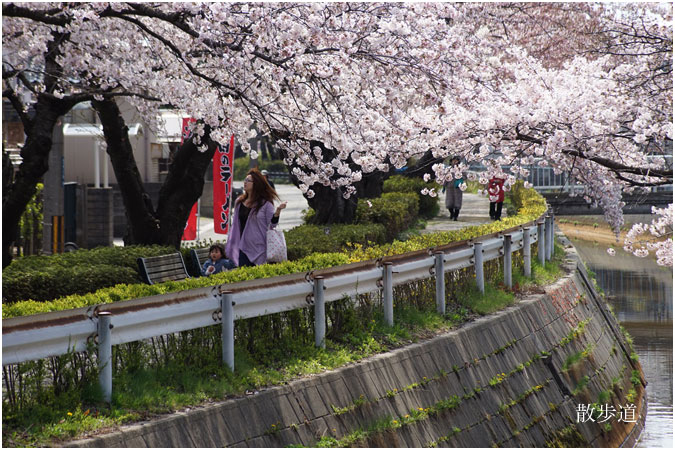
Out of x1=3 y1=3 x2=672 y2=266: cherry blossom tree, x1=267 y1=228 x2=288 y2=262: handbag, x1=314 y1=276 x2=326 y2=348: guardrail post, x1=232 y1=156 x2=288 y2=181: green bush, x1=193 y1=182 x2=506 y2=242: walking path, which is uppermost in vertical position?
x1=232 y1=156 x2=288 y2=181: green bush

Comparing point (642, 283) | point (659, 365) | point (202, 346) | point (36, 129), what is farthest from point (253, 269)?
point (642, 283)

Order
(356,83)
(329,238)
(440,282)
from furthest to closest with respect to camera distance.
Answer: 1. (329,238)
2. (356,83)
3. (440,282)

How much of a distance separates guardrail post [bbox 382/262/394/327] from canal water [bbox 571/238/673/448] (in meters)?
5.52

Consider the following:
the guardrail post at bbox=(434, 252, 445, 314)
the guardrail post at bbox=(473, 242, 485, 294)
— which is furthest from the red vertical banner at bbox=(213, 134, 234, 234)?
the guardrail post at bbox=(434, 252, 445, 314)

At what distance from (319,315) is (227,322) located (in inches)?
54.0

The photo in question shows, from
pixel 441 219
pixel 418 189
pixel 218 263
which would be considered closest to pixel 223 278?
pixel 218 263

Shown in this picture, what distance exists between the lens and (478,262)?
39.3 feet

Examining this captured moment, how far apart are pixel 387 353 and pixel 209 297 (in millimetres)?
2267

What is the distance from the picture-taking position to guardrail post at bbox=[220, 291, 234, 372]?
23.1 ft

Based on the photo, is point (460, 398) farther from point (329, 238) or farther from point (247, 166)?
point (247, 166)

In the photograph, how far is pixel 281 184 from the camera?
60250 mm

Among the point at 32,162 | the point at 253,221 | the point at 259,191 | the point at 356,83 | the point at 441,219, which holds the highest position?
the point at 356,83

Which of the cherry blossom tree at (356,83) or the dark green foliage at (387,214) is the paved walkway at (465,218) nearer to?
the dark green foliage at (387,214)

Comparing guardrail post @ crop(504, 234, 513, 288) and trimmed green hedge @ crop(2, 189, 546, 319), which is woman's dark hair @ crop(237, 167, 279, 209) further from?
guardrail post @ crop(504, 234, 513, 288)
